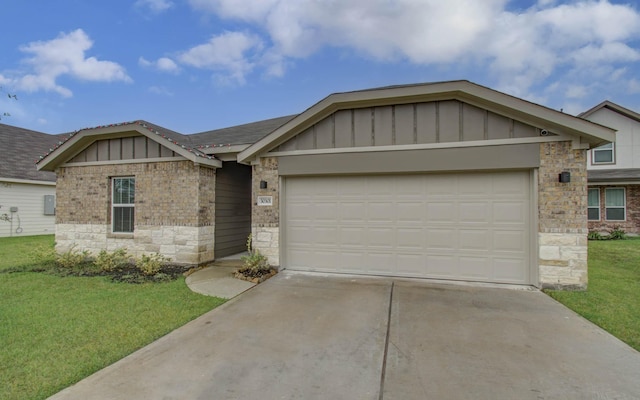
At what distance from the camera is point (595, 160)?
14766 millimetres

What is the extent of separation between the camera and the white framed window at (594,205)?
46.5 feet

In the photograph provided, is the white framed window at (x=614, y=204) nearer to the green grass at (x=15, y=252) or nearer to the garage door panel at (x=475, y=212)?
the garage door panel at (x=475, y=212)

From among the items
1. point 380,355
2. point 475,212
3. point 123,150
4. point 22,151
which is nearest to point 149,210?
point 123,150

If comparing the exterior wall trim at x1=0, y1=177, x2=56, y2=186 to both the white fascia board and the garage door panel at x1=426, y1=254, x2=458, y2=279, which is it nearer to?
the white fascia board

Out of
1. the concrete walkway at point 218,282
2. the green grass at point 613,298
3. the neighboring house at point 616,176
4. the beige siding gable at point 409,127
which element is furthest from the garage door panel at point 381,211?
the neighboring house at point 616,176

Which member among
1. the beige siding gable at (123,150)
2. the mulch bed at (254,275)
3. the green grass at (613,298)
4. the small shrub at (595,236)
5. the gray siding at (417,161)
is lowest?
the green grass at (613,298)

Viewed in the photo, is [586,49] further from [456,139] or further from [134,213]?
[134,213]

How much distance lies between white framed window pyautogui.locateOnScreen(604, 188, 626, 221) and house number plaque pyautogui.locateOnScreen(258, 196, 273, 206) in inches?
619

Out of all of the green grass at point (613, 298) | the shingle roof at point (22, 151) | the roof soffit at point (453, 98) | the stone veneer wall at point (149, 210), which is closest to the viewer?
the green grass at point (613, 298)

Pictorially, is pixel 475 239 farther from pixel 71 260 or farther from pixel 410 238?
pixel 71 260

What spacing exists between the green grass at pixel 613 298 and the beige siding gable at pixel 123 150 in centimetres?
897

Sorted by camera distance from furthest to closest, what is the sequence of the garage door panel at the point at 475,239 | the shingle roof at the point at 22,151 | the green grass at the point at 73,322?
the shingle roof at the point at 22,151
the garage door panel at the point at 475,239
the green grass at the point at 73,322

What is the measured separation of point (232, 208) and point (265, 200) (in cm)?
Result: 246

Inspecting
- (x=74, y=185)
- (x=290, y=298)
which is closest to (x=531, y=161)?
(x=290, y=298)
